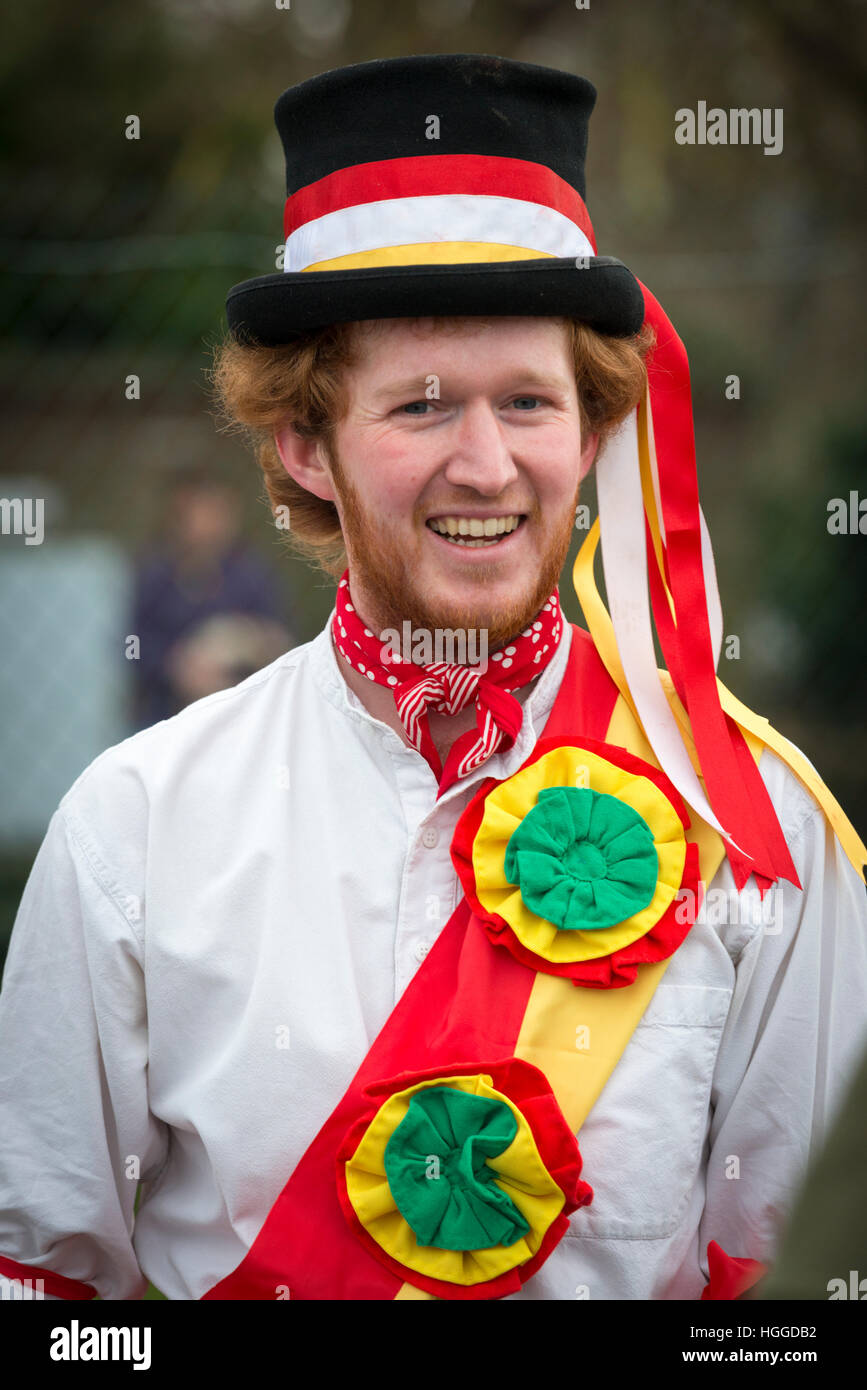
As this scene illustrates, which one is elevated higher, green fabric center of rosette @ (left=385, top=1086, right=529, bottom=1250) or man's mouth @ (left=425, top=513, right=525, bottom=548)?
man's mouth @ (left=425, top=513, right=525, bottom=548)

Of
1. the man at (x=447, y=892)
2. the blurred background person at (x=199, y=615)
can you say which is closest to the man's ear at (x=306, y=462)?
the man at (x=447, y=892)

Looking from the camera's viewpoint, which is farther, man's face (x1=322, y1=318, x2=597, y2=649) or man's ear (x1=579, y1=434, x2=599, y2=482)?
man's ear (x1=579, y1=434, x2=599, y2=482)

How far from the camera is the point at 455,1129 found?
1710mm

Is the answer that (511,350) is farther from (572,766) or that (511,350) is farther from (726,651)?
(726,651)

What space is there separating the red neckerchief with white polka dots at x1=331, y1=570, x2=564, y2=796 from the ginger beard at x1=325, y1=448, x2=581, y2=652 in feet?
0.12

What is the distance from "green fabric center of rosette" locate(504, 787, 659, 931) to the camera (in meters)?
1.82

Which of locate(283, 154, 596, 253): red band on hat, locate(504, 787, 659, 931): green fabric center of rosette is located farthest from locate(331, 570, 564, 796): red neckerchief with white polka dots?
locate(283, 154, 596, 253): red band on hat

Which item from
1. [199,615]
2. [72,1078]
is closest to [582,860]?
[72,1078]

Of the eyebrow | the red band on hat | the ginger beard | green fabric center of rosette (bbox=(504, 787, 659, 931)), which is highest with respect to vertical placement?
the red band on hat

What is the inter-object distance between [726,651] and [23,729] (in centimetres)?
259

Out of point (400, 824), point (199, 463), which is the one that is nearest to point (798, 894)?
point (400, 824)

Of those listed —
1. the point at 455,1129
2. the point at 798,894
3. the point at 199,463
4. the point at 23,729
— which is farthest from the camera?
the point at 199,463

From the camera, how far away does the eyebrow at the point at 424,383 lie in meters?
1.82

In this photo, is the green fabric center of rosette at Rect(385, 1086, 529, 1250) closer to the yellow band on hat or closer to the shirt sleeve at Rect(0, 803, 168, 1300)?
the shirt sleeve at Rect(0, 803, 168, 1300)
